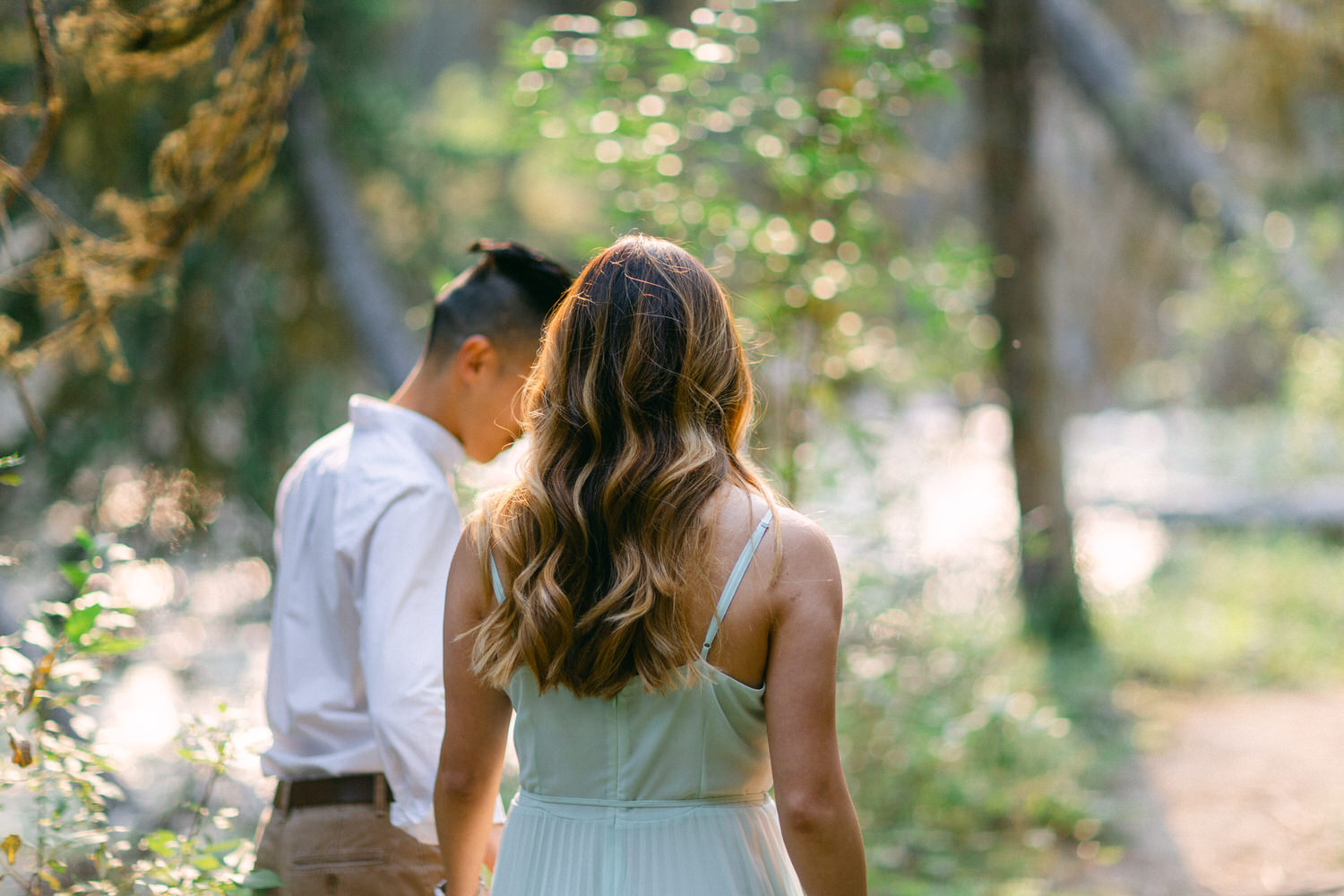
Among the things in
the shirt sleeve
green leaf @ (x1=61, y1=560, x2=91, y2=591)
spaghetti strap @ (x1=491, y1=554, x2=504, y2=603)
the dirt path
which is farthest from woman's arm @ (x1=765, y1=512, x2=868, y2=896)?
the dirt path

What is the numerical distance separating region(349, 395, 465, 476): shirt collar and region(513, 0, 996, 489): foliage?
195 cm

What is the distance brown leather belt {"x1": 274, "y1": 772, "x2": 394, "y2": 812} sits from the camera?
1.99 meters

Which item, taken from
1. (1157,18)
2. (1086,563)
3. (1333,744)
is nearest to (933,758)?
(1333,744)

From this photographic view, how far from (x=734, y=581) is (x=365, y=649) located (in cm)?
72

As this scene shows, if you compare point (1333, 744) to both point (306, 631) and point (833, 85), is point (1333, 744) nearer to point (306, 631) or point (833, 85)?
point (833, 85)

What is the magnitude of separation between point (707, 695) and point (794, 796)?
182 mm

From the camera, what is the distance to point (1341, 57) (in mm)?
5863

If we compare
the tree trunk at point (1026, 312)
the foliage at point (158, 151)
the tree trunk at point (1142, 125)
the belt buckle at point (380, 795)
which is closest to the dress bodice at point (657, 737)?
the belt buckle at point (380, 795)

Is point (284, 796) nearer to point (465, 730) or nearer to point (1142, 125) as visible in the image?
point (465, 730)

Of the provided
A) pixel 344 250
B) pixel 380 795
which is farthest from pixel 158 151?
pixel 344 250

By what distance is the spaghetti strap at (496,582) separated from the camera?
1.64m

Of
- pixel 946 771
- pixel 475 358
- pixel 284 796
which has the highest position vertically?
pixel 475 358

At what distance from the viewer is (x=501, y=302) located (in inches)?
87.4

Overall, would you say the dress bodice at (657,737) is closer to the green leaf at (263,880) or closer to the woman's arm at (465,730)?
the woman's arm at (465,730)
